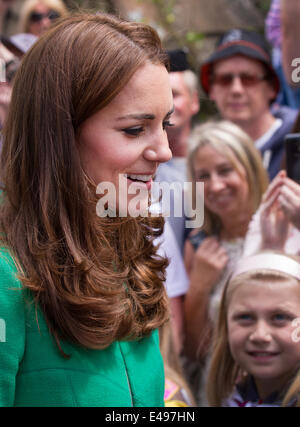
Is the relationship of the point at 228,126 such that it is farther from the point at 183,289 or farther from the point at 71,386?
the point at 71,386

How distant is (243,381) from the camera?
168 cm

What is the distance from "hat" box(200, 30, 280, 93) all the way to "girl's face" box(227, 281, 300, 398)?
106 cm

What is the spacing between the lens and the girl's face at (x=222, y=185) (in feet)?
6.50

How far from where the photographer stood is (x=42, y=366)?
0.99 meters

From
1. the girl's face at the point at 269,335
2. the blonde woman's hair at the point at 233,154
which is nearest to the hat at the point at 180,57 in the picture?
the blonde woman's hair at the point at 233,154

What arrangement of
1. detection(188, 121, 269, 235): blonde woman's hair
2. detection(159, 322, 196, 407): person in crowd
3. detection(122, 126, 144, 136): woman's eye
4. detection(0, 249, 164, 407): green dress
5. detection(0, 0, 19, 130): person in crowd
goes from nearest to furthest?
1. detection(0, 249, 164, 407): green dress
2. detection(122, 126, 144, 136): woman's eye
3. detection(159, 322, 196, 407): person in crowd
4. detection(188, 121, 269, 235): blonde woman's hair
5. detection(0, 0, 19, 130): person in crowd

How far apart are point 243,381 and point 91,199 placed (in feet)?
3.03

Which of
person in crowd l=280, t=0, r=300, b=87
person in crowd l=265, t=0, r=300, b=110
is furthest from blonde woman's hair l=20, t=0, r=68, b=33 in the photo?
person in crowd l=280, t=0, r=300, b=87

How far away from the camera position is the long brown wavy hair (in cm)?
101

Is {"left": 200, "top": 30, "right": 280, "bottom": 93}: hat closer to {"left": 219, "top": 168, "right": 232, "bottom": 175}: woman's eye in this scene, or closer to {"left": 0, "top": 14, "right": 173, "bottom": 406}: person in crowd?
{"left": 219, "top": 168, "right": 232, "bottom": 175}: woman's eye

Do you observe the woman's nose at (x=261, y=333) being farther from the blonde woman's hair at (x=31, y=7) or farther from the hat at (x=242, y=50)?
the blonde woman's hair at (x=31, y=7)

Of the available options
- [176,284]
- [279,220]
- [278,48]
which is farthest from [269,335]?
[278,48]

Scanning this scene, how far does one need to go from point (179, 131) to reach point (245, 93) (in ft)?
1.20
